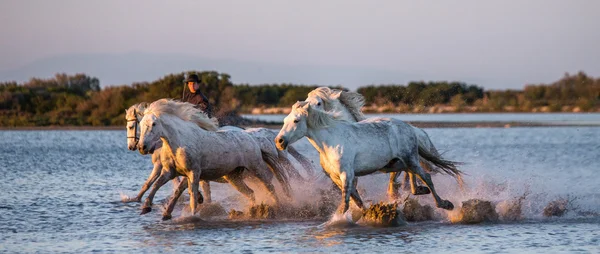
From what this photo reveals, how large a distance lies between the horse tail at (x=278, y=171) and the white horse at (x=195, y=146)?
17 cm

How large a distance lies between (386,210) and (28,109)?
46049mm

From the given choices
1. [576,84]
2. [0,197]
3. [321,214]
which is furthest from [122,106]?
[321,214]

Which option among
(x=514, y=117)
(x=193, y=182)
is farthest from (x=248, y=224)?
(x=514, y=117)

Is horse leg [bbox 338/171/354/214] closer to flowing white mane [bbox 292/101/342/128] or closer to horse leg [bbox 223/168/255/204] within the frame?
flowing white mane [bbox 292/101/342/128]

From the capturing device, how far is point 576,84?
184 feet

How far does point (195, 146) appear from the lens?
13734 mm

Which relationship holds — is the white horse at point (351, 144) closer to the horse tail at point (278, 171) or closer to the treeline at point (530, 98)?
the horse tail at point (278, 171)

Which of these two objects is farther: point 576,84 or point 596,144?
point 576,84

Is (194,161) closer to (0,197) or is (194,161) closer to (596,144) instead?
(0,197)

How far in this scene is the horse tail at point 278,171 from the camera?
49.1 ft

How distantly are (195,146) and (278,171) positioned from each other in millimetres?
1695

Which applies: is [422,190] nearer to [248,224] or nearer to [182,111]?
[248,224]

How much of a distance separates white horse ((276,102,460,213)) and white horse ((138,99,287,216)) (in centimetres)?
149

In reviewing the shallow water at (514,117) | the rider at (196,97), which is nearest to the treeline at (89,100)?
the shallow water at (514,117)
